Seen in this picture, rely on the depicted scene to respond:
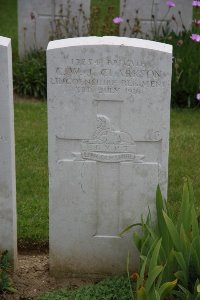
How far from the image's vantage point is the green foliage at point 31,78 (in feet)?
26.5

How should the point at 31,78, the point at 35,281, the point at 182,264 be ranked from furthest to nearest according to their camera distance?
1. the point at 31,78
2. the point at 35,281
3. the point at 182,264

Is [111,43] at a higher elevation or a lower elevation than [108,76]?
higher

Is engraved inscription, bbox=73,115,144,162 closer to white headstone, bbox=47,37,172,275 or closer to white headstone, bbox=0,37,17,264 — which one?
white headstone, bbox=47,37,172,275

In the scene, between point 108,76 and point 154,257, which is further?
point 108,76

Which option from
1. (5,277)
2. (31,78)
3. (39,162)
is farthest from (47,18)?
(5,277)

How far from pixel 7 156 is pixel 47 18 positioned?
16.9ft

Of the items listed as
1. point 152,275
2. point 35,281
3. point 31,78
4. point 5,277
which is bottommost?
point 35,281

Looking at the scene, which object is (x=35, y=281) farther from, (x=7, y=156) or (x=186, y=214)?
(x=186, y=214)

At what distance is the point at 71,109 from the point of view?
3.91 meters

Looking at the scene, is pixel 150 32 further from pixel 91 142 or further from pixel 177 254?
pixel 177 254

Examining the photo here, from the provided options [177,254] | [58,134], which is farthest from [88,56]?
[177,254]

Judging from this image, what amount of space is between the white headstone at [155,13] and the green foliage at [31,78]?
4.53 feet

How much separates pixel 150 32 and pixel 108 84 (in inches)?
210

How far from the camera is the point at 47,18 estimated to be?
29.0 feet
